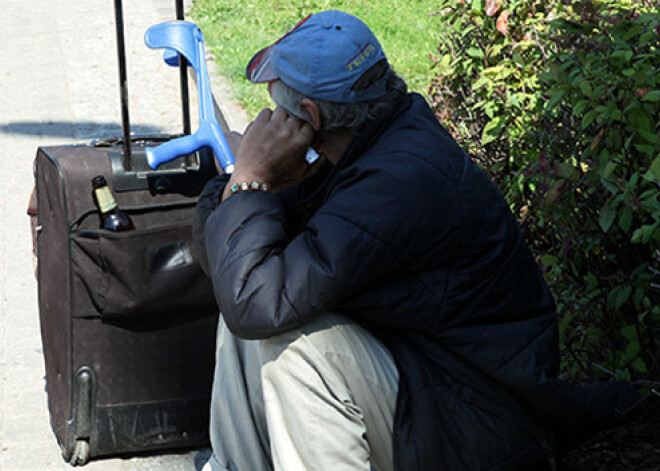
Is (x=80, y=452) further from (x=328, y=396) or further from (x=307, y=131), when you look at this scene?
(x=307, y=131)

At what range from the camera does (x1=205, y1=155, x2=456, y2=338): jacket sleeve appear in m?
2.38

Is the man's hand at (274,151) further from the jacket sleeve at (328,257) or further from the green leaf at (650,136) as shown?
the green leaf at (650,136)

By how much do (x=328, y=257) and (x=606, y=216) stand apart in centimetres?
93

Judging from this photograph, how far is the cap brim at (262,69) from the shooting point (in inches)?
105

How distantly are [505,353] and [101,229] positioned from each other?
133 cm

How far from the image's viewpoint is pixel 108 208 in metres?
3.17

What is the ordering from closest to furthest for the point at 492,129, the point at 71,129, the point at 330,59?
the point at 330,59, the point at 492,129, the point at 71,129

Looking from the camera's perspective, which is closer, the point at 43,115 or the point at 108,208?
the point at 108,208

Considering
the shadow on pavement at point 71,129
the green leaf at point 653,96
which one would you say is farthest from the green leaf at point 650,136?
the shadow on pavement at point 71,129

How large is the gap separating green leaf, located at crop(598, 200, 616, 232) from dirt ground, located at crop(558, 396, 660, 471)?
1.80 ft

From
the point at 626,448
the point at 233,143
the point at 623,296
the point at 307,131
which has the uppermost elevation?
the point at 307,131

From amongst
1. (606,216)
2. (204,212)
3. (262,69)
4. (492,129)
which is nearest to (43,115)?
(492,129)

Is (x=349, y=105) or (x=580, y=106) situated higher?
(x=349, y=105)

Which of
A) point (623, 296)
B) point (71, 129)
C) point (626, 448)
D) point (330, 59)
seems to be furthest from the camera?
point (71, 129)
